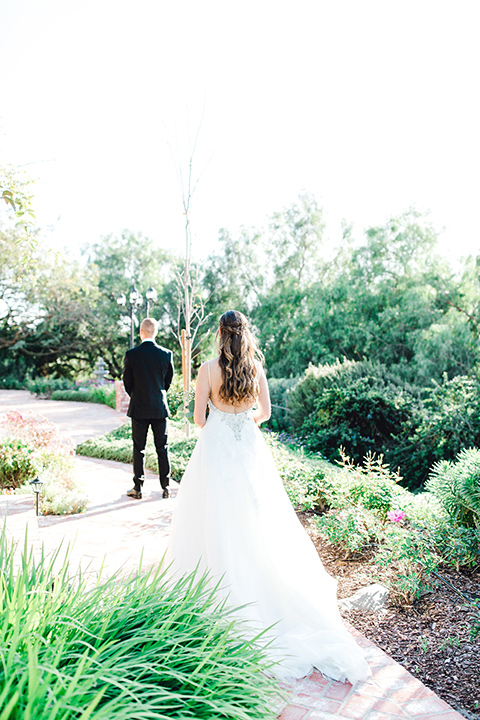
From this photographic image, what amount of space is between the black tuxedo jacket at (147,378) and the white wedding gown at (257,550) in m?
2.84

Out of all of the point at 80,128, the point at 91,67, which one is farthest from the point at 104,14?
the point at 80,128

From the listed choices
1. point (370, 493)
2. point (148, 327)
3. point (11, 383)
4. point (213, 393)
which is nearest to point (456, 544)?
point (370, 493)

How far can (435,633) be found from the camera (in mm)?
2996

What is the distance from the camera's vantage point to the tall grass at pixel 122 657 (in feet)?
4.78

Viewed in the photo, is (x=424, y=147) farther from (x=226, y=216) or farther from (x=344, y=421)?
(x=226, y=216)

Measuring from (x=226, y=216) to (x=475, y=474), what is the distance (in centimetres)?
2265

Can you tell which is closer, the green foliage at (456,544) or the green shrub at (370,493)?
the green foliage at (456,544)

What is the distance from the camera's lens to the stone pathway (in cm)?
225

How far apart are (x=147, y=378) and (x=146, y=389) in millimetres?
139

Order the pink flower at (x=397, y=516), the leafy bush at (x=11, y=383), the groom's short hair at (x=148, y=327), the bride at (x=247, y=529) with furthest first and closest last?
1. the leafy bush at (x=11, y=383)
2. the groom's short hair at (x=148, y=327)
3. the pink flower at (x=397, y=516)
4. the bride at (x=247, y=529)

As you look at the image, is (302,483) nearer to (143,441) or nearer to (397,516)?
(397,516)

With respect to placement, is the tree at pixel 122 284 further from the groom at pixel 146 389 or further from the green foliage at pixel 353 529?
the green foliage at pixel 353 529

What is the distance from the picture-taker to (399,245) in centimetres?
1803

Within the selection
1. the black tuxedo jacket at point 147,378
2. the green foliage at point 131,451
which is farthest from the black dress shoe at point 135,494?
the green foliage at point 131,451
